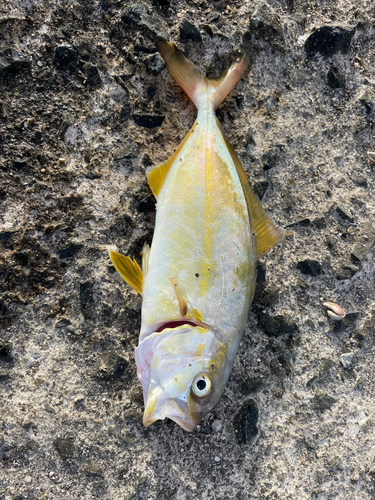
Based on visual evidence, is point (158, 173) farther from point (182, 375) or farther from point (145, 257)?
point (182, 375)

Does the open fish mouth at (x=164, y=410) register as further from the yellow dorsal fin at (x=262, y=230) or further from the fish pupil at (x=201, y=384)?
the yellow dorsal fin at (x=262, y=230)

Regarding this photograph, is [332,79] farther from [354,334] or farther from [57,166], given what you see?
[57,166]

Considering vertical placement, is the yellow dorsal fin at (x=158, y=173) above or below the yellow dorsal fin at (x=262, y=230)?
below

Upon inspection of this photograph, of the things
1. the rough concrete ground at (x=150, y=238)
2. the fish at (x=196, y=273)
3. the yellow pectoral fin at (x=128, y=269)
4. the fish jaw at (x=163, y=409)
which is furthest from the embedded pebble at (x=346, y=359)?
the yellow pectoral fin at (x=128, y=269)

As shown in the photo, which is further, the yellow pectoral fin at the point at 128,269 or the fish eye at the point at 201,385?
the yellow pectoral fin at the point at 128,269

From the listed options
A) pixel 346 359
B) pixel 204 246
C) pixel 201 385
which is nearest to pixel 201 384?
pixel 201 385

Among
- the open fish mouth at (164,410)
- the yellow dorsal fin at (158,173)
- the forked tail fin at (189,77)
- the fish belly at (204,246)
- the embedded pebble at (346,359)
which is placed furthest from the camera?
the embedded pebble at (346,359)

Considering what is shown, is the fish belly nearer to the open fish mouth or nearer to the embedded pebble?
the open fish mouth

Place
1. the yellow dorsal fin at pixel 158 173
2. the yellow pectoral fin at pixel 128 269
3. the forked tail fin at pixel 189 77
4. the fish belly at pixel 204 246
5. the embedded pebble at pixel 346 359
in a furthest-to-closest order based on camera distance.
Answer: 1. the embedded pebble at pixel 346 359
2. the forked tail fin at pixel 189 77
3. the yellow dorsal fin at pixel 158 173
4. the yellow pectoral fin at pixel 128 269
5. the fish belly at pixel 204 246

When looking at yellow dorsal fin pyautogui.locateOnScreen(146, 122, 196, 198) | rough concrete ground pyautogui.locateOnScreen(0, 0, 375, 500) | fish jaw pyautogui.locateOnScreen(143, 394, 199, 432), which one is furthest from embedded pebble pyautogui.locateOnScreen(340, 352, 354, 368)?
yellow dorsal fin pyautogui.locateOnScreen(146, 122, 196, 198)
